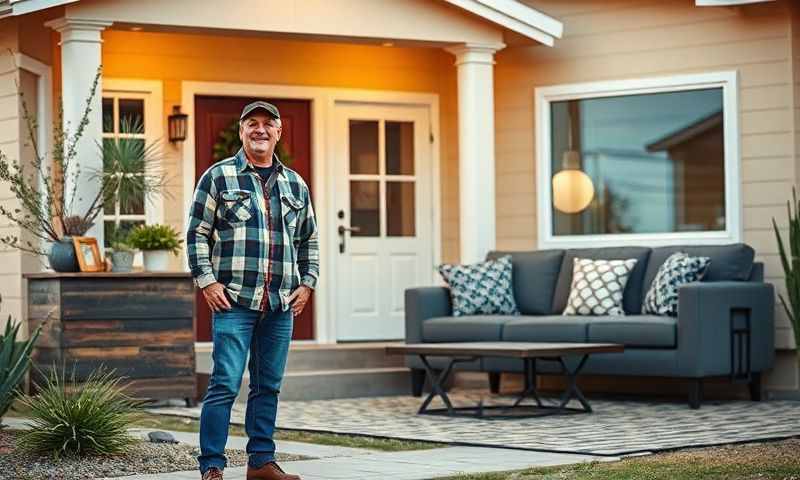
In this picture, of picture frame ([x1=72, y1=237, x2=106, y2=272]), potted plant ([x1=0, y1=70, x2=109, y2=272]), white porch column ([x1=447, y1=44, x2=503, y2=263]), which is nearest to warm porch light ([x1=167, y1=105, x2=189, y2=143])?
potted plant ([x1=0, y1=70, x2=109, y2=272])

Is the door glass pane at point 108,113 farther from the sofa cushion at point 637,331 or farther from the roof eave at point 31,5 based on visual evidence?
the sofa cushion at point 637,331

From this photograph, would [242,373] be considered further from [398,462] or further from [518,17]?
[518,17]

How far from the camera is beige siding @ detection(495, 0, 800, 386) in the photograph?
9258mm

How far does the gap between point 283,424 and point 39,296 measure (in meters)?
1.96

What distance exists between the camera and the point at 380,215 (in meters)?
11.0

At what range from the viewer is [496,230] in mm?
10594

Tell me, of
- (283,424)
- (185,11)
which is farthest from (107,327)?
(185,11)

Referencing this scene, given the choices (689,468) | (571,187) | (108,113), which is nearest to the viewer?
(689,468)

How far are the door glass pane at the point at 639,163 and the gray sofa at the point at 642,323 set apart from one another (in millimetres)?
465

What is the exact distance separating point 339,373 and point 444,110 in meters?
2.72

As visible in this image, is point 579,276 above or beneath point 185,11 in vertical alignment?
beneath

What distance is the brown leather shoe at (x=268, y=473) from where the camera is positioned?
16.6ft

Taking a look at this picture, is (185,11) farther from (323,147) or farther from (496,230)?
(496,230)

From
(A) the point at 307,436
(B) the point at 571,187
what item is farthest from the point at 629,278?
(A) the point at 307,436
